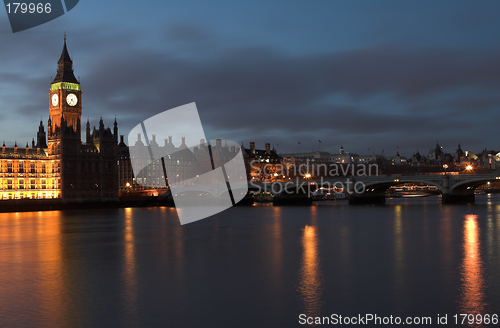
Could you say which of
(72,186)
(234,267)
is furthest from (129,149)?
(234,267)

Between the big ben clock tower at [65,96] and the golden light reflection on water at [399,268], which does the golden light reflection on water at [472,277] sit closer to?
the golden light reflection on water at [399,268]

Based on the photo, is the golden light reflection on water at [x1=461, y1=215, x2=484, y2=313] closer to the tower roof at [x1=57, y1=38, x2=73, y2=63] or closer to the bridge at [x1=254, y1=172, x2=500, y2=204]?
the bridge at [x1=254, y1=172, x2=500, y2=204]

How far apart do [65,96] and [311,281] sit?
96.3 meters

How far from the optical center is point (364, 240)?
109 feet

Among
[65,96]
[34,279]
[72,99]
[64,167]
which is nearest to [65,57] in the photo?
[65,96]

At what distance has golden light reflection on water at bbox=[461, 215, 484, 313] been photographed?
52.5 feet

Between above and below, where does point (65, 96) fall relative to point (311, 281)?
above

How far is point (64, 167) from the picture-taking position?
3770 inches

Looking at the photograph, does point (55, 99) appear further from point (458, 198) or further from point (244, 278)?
point (244, 278)

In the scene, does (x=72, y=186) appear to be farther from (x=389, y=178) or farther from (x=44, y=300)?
(x=44, y=300)

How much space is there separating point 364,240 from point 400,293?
52.2 ft

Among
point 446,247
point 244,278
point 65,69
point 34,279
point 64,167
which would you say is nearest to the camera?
point 244,278

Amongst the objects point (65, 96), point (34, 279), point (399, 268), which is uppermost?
point (65, 96)

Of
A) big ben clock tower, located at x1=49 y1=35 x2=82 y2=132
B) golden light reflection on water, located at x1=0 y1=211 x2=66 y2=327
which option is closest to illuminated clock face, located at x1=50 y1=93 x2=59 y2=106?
big ben clock tower, located at x1=49 y1=35 x2=82 y2=132
